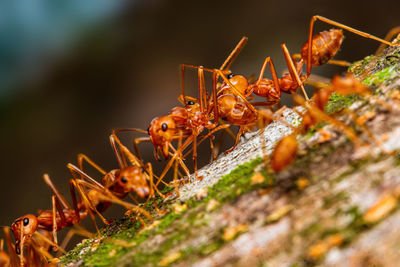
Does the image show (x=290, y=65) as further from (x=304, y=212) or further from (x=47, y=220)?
(x=47, y=220)

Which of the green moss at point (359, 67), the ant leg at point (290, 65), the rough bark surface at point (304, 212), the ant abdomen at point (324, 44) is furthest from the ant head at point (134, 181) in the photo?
the ant abdomen at point (324, 44)

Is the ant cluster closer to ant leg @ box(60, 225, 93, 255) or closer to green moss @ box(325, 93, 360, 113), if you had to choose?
ant leg @ box(60, 225, 93, 255)

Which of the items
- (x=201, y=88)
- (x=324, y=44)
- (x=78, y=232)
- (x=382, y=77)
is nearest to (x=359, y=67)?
(x=324, y=44)

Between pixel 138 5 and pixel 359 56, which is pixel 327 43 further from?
pixel 138 5

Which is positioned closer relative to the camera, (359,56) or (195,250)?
(195,250)

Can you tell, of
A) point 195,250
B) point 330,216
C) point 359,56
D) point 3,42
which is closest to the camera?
point 330,216

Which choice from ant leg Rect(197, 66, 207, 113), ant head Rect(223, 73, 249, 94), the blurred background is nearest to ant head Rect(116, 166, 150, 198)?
ant leg Rect(197, 66, 207, 113)

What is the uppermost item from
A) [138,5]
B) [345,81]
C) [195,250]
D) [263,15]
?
[138,5]

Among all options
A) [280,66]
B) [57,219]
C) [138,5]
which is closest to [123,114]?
[138,5]
